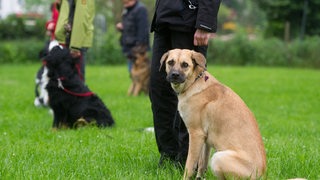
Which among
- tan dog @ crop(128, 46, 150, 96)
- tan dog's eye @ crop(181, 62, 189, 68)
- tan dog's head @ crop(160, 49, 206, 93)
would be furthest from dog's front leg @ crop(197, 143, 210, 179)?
tan dog @ crop(128, 46, 150, 96)

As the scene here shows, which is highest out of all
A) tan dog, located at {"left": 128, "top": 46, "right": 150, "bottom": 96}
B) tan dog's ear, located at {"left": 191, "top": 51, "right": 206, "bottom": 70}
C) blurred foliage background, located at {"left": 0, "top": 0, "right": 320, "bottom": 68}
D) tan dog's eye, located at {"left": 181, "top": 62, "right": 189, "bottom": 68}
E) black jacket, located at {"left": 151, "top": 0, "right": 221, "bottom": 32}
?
black jacket, located at {"left": 151, "top": 0, "right": 221, "bottom": 32}

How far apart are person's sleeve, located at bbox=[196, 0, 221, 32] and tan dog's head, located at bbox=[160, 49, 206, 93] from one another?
24 cm

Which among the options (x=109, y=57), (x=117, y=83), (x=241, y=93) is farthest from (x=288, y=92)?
(x=109, y=57)

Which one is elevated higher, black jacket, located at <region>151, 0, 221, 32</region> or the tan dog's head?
black jacket, located at <region>151, 0, 221, 32</region>

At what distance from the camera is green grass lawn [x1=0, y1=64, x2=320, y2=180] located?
4469 millimetres

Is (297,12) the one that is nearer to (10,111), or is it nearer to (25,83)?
(25,83)

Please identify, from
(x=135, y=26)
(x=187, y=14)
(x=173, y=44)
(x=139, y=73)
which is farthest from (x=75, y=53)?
(x=139, y=73)

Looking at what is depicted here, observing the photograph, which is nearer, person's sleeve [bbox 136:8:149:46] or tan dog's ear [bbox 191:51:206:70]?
tan dog's ear [bbox 191:51:206:70]

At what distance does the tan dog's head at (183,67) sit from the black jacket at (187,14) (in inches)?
10.4

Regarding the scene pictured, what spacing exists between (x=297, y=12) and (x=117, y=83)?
49.9 ft

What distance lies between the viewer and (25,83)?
14180 mm

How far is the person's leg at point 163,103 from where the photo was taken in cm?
476

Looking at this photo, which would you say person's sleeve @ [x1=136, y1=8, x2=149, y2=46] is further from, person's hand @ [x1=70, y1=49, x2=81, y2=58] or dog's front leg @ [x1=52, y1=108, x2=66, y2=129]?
dog's front leg @ [x1=52, y1=108, x2=66, y2=129]

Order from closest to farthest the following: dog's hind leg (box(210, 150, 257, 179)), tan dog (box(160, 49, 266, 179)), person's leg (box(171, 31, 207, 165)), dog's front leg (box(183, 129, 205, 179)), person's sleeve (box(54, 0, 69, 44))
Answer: dog's hind leg (box(210, 150, 257, 179)) < tan dog (box(160, 49, 266, 179)) < dog's front leg (box(183, 129, 205, 179)) < person's leg (box(171, 31, 207, 165)) < person's sleeve (box(54, 0, 69, 44))
